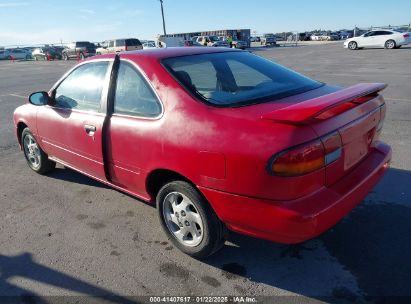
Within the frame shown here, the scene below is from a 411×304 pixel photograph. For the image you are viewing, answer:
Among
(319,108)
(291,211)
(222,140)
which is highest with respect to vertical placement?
(319,108)

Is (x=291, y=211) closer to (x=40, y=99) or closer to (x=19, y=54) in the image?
(x=40, y=99)

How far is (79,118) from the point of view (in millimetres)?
3719

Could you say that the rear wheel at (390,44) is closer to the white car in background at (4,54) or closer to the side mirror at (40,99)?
the side mirror at (40,99)

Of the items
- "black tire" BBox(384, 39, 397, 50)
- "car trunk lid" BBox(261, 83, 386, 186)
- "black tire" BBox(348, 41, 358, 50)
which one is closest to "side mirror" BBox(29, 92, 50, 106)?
"car trunk lid" BBox(261, 83, 386, 186)

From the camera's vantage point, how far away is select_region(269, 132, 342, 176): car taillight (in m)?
2.28

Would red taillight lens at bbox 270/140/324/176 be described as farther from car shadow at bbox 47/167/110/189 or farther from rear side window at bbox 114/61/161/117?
car shadow at bbox 47/167/110/189

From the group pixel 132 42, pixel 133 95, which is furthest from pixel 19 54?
pixel 133 95

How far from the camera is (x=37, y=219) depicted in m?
3.86

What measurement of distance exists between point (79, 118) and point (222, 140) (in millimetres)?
1878

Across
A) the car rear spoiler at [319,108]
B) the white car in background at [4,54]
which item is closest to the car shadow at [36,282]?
the car rear spoiler at [319,108]

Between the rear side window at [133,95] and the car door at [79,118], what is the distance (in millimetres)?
182

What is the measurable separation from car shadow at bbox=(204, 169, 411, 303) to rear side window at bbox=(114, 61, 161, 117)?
1348mm

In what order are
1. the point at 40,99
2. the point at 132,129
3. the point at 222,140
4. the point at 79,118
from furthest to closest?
the point at 40,99 → the point at 79,118 → the point at 132,129 → the point at 222,140

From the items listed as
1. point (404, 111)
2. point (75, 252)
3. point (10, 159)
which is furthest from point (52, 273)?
point (404, 111)
